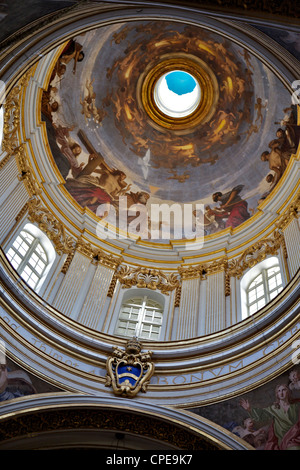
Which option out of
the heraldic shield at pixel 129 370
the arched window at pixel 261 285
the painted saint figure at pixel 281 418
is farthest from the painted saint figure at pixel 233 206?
the painted saint figure at pixel 281 418

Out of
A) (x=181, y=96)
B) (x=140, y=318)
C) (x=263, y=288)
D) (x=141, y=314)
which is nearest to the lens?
(x=263, y=288)

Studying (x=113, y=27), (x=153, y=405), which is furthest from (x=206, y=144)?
(x=153, y=405)

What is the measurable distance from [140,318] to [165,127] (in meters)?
9.74

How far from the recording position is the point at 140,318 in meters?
15.4

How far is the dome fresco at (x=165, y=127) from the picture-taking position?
18.2m

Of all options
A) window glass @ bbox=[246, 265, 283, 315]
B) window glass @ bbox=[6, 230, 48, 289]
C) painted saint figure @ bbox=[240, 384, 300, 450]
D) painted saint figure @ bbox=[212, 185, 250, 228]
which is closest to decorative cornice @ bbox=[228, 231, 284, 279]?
window glass @ bbox=[246, 265, 283, 315]

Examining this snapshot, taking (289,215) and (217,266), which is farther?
(217,266)

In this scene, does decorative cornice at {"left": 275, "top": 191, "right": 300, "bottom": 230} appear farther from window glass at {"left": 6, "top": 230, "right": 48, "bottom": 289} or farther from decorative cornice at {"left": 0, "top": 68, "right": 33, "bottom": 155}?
decorative cornice at {"left": 0, "top": 68, "right": 33, "bottom": 155}

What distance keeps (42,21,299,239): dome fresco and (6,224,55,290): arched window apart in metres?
2.87

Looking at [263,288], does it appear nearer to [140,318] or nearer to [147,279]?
[140,318]

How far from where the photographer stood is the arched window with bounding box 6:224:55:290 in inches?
569

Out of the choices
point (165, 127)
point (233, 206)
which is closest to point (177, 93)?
point (165, 127)

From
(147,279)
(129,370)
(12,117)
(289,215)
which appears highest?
(12,117)

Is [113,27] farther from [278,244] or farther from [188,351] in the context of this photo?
[188,351]
